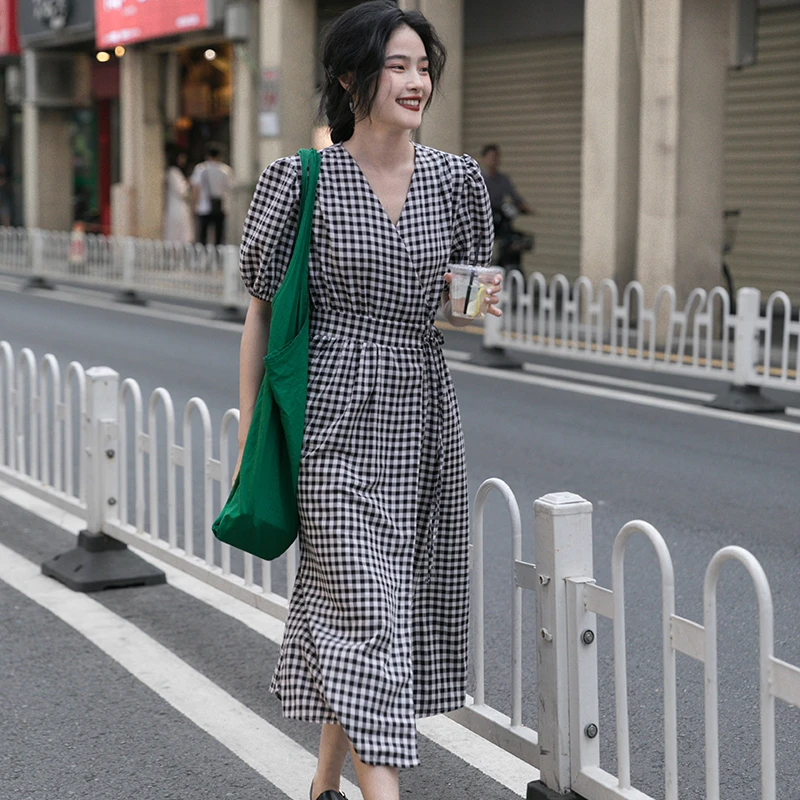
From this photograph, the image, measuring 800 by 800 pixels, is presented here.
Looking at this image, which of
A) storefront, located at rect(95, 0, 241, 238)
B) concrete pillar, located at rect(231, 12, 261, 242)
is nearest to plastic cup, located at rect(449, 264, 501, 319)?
concrete pillar, located at rect(231, 12, 261, 242)

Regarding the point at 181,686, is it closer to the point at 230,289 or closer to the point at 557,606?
the point at 557,606

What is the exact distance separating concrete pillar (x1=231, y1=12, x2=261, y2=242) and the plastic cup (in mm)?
20774

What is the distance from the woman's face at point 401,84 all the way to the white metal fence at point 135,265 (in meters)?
14.0

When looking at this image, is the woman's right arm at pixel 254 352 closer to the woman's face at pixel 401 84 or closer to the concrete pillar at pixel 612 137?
the woman's face at pixel 401 84

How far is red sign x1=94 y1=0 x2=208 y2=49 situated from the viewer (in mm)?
25125

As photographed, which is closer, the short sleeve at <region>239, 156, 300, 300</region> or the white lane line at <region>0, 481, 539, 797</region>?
the short sleeve at <region>239, 156, 300, 300</region>

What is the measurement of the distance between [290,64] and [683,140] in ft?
30.0

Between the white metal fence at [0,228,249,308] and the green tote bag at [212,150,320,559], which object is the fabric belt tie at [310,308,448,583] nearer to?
the green tote bag at [212,150,320,559]

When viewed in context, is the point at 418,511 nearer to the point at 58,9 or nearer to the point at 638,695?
the point at 638,695

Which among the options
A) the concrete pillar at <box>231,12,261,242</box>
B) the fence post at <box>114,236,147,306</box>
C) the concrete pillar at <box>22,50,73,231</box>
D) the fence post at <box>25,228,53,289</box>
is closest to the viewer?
the fence post at <box>114,236,147,306</box>

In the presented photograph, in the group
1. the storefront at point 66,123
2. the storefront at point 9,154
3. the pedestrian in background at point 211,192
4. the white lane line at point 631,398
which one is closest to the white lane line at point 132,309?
the pedestrian in background at point 211,192

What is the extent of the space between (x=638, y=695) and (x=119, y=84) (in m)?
29.0

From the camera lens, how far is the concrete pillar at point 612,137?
16.2 metres

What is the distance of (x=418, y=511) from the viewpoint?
368 cm
